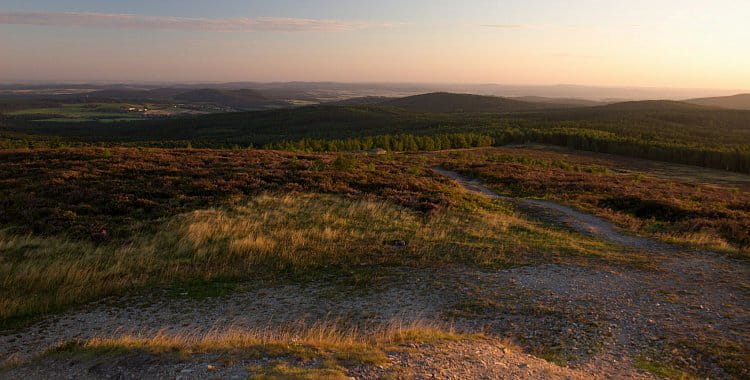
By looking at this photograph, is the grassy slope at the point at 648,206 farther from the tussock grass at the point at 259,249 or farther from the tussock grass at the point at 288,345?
the tussock grass at the point at 288,345

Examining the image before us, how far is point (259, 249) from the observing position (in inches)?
498

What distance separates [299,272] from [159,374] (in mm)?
5702

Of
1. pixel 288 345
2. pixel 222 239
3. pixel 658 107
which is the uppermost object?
pixel 658 107

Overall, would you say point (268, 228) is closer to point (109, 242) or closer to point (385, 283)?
point (109, 242)

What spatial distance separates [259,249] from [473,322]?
269 inches

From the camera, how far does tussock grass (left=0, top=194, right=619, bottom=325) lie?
10.1 meters

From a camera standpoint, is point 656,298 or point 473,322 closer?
point 473,322

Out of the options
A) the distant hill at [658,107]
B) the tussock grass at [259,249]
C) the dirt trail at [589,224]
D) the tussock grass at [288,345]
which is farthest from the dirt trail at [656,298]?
the distant hill at [658,107]

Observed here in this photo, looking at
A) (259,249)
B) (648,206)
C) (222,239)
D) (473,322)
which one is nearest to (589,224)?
(648,206)

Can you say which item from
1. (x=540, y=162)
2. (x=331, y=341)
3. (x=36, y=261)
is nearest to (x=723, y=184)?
(x=540, y=162)

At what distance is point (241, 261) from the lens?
1192 centimetres

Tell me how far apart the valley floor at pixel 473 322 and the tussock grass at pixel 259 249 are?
3.24 feet

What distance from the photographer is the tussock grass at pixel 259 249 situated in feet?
33.1

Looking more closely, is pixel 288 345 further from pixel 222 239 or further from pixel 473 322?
pixel 222 239
